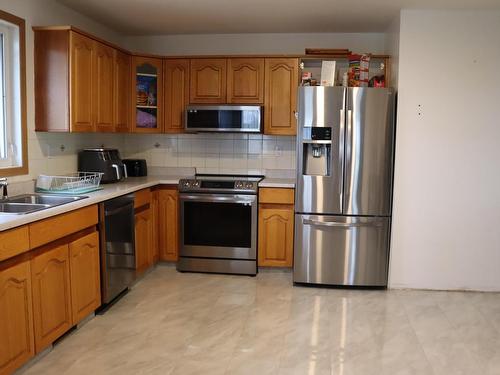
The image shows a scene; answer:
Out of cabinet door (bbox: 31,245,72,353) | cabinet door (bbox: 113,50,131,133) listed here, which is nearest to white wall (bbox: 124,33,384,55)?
cabinet door (bbox: 113,50,131,133)

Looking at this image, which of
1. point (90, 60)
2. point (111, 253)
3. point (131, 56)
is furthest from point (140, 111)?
point (111, 253)

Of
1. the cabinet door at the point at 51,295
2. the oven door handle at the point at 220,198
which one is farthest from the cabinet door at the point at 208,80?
the cabinet door at the point at 51,295

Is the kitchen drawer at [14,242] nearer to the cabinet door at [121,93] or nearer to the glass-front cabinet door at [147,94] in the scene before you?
the cabinet door at [121,93]

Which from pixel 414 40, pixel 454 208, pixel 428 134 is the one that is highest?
pixel 414 40

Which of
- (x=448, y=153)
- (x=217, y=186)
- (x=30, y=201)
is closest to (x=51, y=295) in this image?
(x=30, y=201)

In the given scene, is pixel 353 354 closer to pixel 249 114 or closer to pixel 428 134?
pixel 428 134

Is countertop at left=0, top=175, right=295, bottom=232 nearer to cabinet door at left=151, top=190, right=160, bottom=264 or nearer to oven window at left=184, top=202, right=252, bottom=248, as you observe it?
cabinet door at left=151, top=190, right=160, bottom=264

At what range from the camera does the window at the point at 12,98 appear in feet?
10.9

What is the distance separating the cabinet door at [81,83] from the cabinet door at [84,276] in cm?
92

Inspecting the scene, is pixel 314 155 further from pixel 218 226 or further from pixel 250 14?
pixel 250 14

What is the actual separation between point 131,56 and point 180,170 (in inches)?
49.3

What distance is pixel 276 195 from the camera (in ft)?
14.4

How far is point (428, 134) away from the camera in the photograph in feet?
13.1

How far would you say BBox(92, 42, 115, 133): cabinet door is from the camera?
3.87 meters
